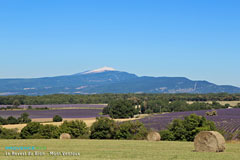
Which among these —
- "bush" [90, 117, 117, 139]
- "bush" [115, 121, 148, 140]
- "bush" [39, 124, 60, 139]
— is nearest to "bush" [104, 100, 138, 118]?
"bush" [39, 124, 60, 139]

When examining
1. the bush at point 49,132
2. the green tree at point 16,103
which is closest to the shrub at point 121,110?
the bush at point 49,132

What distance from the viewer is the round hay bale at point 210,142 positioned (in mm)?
27438

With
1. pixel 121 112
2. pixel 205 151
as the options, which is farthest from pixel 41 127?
pixel 121 112

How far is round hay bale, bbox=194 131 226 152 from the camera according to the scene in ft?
90.0

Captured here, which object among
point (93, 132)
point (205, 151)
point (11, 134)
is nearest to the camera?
point (205, 151)

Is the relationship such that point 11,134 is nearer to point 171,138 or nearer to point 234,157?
point 171,138

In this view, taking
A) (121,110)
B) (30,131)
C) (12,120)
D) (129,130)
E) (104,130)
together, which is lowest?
(12,120)

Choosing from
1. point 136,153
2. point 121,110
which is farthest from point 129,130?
point 121,110

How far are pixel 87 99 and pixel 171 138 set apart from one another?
124628 mm

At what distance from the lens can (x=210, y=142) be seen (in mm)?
27625

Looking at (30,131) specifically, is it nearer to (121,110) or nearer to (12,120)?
(12,120)

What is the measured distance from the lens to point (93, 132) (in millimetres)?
50469

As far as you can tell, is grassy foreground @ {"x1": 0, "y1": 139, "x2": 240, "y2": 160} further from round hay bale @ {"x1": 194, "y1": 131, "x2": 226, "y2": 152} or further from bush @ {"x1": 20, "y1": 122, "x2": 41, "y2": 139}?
bush @ {"x1": 20, "y1": 122, "x2": 41, "y2": 139}

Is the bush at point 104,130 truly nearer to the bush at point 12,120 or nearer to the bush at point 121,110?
the bush at point 12,120
